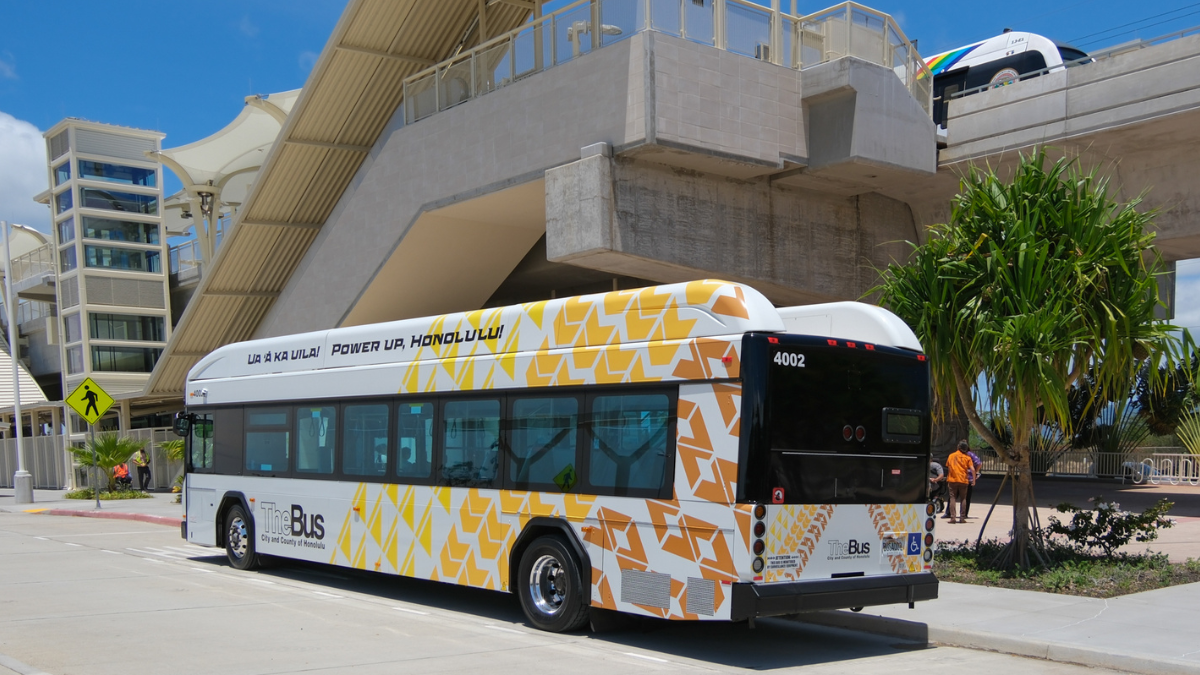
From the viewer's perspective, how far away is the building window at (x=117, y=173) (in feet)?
138

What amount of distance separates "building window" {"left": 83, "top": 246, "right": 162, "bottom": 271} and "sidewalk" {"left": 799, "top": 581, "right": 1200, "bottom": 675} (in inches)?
1508

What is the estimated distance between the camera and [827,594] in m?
8.97

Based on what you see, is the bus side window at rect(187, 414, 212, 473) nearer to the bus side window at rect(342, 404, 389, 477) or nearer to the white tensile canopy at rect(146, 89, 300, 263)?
the bus side window at rect(342, 404, 389, 477)

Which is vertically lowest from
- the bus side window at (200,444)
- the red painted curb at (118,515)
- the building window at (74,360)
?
the red painted curb at (118,515)

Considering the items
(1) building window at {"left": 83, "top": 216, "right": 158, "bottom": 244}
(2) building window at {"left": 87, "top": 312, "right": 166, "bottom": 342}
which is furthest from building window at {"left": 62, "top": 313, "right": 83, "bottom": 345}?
(1) building window at {"left": 83, "top": 216, "right": 158, "bottom": 244}

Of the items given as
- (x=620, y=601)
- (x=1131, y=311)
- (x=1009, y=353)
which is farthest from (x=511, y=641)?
(x=1131, y=311)

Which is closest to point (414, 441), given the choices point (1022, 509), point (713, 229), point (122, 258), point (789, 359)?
point (789, 359)

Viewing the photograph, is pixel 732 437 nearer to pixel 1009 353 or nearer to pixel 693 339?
pixel 693 339

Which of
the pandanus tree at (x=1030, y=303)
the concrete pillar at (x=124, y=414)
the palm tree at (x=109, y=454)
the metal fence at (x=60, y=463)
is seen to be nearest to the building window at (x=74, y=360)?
the concrete pillar at (x=124, y=414)

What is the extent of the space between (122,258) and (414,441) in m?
35.4

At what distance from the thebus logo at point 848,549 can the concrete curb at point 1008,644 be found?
1.20m

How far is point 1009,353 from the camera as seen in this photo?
11.8 meters

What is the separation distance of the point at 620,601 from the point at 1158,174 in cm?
1814

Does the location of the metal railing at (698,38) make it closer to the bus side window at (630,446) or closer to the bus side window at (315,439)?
the bus side window at (315,439)
